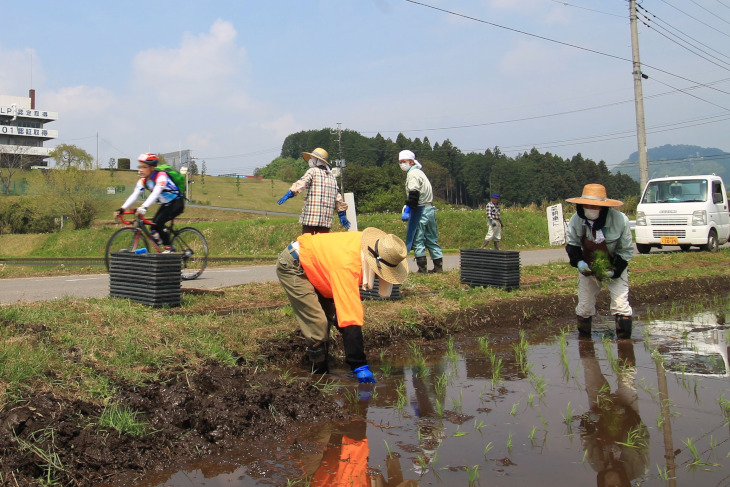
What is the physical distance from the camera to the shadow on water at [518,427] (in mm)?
3572

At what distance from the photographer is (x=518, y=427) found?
4.32 metres

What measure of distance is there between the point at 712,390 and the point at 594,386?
882 millimetres

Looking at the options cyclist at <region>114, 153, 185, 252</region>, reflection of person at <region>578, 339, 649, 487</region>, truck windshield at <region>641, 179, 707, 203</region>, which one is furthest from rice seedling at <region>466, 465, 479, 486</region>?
truck windshield at <region>641, 179, 707, 203</region>

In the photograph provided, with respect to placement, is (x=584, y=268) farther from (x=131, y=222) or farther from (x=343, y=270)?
(x=131, y=222)

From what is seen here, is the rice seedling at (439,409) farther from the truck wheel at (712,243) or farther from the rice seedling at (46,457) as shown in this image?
the truck wheel at (712,243)

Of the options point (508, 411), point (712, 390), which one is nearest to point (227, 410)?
point (508, 411)

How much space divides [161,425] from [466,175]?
100845 mm

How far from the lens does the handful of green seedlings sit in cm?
668

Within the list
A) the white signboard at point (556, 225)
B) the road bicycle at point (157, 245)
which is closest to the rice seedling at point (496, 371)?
the road bicycle at point (157, 245)

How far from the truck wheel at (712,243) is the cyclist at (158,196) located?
48.3 ft

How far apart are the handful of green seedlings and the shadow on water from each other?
30.3 inches

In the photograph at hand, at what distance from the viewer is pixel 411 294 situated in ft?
28.1

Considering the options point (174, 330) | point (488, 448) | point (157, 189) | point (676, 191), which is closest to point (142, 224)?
point (157, 189)

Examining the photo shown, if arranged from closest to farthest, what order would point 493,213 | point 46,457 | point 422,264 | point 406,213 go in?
point 46,457, point 406,213, point 422,264, point 493,213
